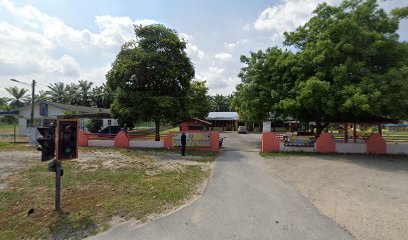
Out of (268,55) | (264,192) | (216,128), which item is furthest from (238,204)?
(216,128)

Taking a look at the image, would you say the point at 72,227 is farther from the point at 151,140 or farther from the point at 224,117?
the point at 224,117

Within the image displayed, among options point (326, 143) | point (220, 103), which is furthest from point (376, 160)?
point (220, 103)

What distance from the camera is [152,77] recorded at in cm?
2130

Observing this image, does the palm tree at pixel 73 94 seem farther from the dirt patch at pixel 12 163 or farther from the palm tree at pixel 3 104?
the dirt patch at pixel 12 163

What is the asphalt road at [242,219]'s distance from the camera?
5617 millimetres

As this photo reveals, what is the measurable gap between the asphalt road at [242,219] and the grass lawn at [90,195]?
58 centimetres

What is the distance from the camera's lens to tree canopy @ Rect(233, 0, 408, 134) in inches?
614

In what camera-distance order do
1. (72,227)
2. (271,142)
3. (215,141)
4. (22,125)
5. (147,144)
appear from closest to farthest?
(72,227)
(271,142)
(215,141)
(147,144)
(22,125)

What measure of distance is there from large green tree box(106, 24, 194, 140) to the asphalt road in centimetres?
1269

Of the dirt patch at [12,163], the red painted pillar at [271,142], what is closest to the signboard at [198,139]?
the red painted pillar at [271,142]

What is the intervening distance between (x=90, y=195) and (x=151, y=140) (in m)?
12.5

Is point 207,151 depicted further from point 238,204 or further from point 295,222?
point 295,222

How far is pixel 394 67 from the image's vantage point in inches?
658

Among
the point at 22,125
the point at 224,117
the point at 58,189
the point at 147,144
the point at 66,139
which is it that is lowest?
the point at 58,189
